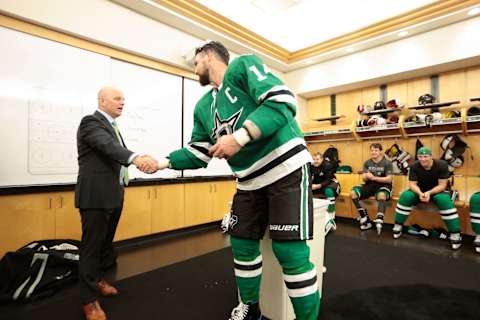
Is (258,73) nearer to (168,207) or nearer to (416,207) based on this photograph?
(168,207)

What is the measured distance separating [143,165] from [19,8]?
234 cm

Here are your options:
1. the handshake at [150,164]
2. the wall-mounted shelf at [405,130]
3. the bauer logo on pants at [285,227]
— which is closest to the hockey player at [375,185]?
the wall-mounted shelf at [405,130]

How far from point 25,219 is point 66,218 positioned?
319 millimetres

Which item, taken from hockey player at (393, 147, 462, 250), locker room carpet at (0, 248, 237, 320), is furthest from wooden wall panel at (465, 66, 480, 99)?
locker room carpet at (0, 248, 237, 320)

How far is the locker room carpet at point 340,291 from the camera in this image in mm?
1649

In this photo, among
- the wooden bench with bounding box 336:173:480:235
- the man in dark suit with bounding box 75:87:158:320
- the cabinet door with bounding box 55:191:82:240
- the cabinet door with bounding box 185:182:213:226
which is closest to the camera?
the man in dark suit with bounding box 75:87:158:320

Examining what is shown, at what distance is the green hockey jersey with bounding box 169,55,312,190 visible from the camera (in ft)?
3.25

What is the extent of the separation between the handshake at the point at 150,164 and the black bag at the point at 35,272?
1.32 m

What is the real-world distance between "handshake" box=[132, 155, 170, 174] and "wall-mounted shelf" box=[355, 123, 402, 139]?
378 cm

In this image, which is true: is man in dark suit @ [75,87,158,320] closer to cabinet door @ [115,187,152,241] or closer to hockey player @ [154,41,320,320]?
hockey player @ [154,41,320,320]

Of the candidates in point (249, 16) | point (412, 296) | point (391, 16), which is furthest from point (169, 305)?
point (391, 16)

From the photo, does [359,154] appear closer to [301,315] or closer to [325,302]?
[325,302]

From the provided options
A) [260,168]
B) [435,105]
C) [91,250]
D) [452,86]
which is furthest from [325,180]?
[91,250]

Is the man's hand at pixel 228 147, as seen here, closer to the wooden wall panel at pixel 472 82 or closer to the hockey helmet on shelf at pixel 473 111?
the hockey helmet on shelf at pixel 473 111
